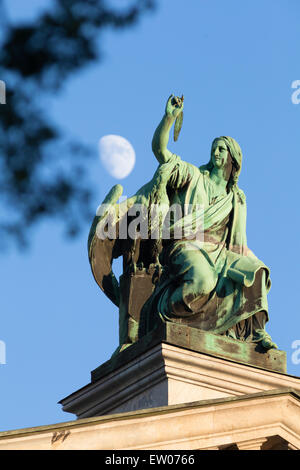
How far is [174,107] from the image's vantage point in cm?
2588

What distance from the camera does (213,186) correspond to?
87.9 ft

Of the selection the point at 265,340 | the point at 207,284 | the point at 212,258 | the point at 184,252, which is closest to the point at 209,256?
the point at 212,258

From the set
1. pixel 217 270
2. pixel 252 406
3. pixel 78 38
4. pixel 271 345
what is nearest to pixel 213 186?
pixel 217 270

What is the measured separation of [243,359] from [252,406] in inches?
157

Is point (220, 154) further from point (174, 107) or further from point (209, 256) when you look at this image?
point (209, 256)

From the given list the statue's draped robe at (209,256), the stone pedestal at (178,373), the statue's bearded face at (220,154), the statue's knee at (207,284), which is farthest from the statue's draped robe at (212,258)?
the stone pedestal at (178,373)

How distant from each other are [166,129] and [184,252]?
2666 mm

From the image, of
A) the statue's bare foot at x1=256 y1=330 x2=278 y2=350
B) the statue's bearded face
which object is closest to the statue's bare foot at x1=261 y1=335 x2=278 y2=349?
the statue's bare foot at x1=256 y1=330 x2=278 y2=350

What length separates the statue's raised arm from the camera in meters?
25.9

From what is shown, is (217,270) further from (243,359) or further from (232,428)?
(232,428)

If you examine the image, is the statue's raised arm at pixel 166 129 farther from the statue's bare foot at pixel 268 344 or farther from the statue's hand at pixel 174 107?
the statue's bare foot at pixel 268 344

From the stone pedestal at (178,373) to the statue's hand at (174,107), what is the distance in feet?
15.3

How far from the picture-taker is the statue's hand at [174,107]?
25844 mm

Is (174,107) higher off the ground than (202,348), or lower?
higher
